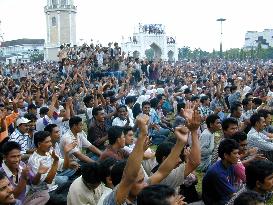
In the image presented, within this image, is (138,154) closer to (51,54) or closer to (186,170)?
(186,170)

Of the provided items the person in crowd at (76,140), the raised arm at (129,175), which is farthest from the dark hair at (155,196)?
the person in crowd at (76,140)

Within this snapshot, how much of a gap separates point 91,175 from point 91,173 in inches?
1.5

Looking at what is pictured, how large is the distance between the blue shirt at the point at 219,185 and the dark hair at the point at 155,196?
6.80 ft

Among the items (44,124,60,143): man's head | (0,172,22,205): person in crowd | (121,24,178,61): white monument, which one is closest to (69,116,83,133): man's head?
(44,124,60,143): man's head

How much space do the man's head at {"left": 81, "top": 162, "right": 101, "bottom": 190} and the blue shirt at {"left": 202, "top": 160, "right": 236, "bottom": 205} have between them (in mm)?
1369

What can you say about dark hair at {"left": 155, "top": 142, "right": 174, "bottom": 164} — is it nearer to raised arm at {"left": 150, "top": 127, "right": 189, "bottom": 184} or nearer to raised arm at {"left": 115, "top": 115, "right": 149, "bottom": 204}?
raised arm at {"left": 150, "top": 127, "right": 189, "bottom": 184}

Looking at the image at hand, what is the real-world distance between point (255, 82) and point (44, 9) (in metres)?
49.4

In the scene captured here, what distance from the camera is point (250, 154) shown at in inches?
A: 236

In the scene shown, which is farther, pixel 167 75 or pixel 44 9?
pixel 44 9

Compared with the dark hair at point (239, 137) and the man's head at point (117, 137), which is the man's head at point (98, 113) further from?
the dark hair at point (239, 137)

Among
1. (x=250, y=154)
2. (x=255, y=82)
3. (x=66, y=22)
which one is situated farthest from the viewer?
(x=66, y=22)

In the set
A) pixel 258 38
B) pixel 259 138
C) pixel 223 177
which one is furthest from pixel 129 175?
pixel 258 38

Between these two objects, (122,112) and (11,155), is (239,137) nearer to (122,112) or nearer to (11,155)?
(11,155)

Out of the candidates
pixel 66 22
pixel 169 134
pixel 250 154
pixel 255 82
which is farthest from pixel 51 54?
pixel 250 154
